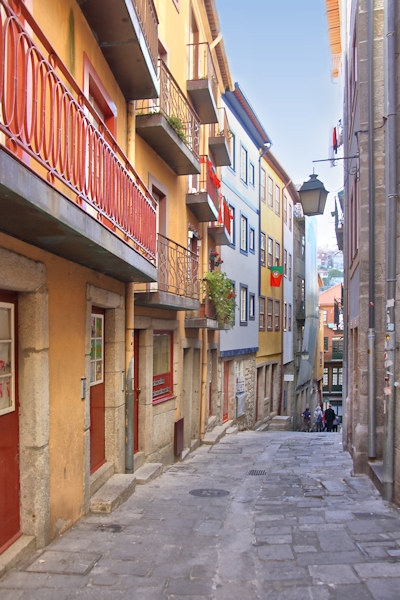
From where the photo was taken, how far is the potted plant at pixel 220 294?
1335 centimetres

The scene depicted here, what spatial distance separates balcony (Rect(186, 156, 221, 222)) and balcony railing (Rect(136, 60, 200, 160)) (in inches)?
49.1

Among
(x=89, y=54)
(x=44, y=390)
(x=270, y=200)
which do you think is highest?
(x=270, y=200)

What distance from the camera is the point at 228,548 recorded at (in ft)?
17.3

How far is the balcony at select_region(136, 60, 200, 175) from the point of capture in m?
9.20

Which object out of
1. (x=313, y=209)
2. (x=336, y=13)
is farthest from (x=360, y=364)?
(x=336, y=13)

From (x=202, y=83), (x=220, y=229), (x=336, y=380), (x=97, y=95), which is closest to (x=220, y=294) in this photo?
(x=220, y=229)

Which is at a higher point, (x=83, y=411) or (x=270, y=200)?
(x=270, y=200)

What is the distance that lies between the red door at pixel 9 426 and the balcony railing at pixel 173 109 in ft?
17.9

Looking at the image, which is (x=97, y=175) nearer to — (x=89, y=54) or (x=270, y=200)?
(x=89, y=54)

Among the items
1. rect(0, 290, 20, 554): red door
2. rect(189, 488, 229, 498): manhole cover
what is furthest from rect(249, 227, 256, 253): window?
rect(0, 290, 20, 554): red door

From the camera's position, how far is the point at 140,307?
9.36 m

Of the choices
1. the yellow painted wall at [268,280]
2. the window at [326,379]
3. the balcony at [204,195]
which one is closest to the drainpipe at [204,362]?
the balcony at [204,195]

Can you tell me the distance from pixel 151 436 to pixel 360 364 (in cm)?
375

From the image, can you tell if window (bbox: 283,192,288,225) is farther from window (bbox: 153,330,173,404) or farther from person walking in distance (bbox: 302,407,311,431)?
window (bbox: 153,330,173,404)
